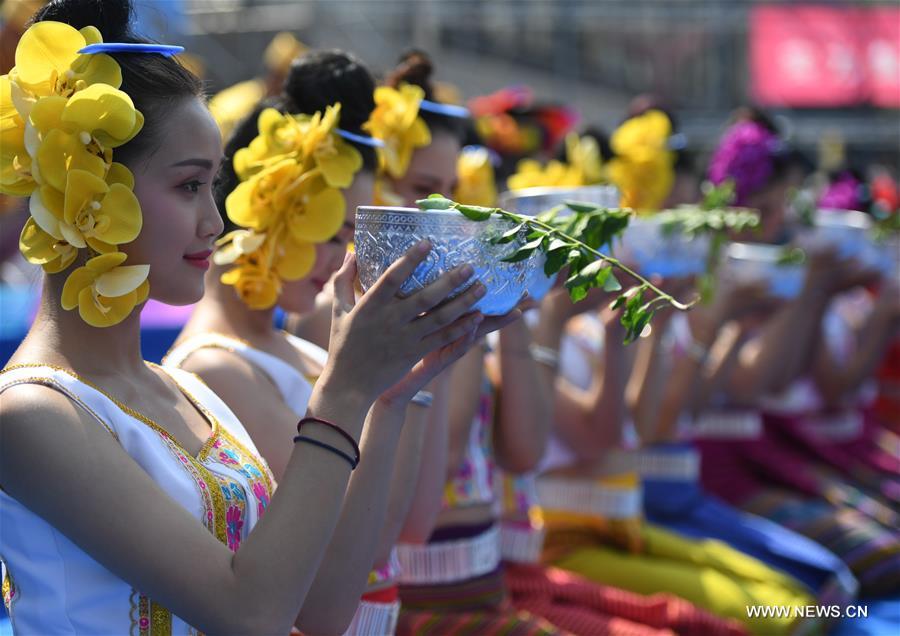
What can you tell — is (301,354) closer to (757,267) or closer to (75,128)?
(75,128)

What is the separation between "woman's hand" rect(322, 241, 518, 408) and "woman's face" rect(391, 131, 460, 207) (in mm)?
1204

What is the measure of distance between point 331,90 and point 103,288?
922 millimetres

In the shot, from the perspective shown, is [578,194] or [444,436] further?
[578,194]

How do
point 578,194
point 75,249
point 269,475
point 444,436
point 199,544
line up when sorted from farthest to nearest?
point 578,194 → point 444,436 → point 269,475 → point 75,249 → point 199,544

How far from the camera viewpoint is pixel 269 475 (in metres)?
1.65

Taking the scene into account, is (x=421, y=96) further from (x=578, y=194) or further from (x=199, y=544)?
(x=199, y=544)

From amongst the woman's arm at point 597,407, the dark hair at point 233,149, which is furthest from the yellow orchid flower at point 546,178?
the dark hair at point 233,149

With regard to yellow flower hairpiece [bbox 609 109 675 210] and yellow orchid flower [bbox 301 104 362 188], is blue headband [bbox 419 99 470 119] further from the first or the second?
yellow flower hairpiece [bbox 609 109 675 210]

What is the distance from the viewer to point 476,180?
3.37 meters

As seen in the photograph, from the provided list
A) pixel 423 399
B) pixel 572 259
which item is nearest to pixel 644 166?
pixel 423 399

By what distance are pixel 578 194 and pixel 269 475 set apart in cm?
101

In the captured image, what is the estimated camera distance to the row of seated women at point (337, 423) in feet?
4.35

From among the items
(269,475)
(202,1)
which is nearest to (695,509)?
(269,475)

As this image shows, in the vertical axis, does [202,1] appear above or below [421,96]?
below
